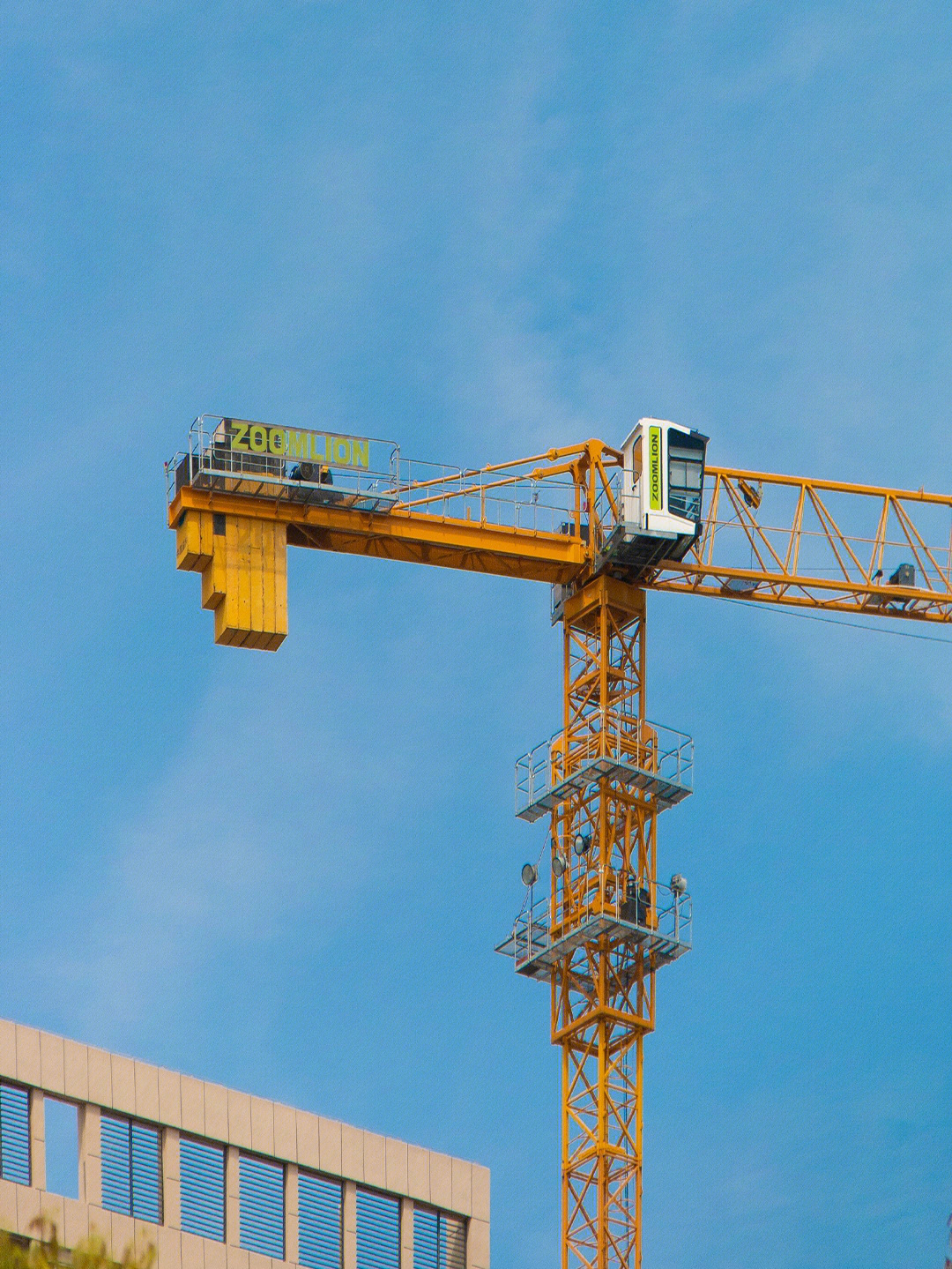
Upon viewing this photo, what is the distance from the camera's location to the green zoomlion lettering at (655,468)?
304ft

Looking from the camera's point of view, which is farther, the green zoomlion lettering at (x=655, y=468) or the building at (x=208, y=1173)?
the green zoomlion lettering at (x=655, y=468)

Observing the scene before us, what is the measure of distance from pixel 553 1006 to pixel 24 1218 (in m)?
33.0

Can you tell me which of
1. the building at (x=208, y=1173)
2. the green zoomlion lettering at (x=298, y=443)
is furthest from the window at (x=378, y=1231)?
the green zoomlion lettering at (x=298, y=443)

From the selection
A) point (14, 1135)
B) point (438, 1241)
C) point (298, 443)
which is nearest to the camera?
point (14, 1135)

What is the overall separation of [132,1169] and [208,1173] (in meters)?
1.96

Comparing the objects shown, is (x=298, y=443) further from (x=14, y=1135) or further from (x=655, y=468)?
(x=14, y=1135)

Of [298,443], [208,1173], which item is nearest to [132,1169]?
[208,1173]

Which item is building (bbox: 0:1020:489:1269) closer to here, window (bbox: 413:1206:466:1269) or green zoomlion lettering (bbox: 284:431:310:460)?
window (bbox: 413:1206:466:1269)

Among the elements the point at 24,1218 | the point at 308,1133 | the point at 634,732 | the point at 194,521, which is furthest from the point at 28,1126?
the point at 634,732

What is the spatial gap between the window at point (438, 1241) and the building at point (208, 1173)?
3 cm

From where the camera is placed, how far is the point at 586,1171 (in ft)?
298

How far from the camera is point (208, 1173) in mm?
66375

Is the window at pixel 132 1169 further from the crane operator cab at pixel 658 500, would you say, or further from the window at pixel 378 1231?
the crane operator cab at pixel 658 500

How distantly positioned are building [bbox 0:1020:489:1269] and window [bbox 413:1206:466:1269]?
→ 3 centimetres
